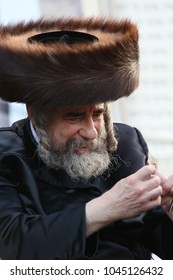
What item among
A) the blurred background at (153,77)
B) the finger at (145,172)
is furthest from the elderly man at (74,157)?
the blurred background at (153,77)

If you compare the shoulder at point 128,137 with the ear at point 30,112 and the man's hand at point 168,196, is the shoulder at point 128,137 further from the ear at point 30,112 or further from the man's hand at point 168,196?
the ear at point 30,112

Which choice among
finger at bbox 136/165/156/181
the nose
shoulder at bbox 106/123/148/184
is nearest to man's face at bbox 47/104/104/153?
the nose

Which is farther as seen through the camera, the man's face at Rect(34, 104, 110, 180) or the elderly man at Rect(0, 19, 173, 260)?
the man's face at Rect(34, 104, 110, 180)

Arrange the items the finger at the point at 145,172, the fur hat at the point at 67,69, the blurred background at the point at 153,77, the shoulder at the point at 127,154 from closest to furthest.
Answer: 1. the finger at the point at 145,172
2. the fur hat at the point at 67,69
3. the shoulder at the point at 127,154
4. the blurred background at the point at 153,77

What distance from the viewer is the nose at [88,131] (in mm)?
2668

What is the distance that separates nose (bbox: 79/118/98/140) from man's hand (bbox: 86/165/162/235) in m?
0.29

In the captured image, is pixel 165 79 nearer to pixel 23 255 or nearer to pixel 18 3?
pixel 18 3

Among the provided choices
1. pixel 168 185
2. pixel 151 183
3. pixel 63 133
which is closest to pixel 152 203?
pixel 151 183

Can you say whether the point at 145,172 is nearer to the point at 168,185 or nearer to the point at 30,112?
the point at 168,185

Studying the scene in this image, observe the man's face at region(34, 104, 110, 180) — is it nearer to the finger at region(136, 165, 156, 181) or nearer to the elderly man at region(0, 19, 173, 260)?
the elderly man at region(0, 19, 173, 260)

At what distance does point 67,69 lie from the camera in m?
2.53

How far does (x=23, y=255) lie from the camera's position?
8.08ft

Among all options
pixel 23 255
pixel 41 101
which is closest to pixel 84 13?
pixel 41 101

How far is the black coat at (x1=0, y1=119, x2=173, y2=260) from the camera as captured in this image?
2.45 meters
